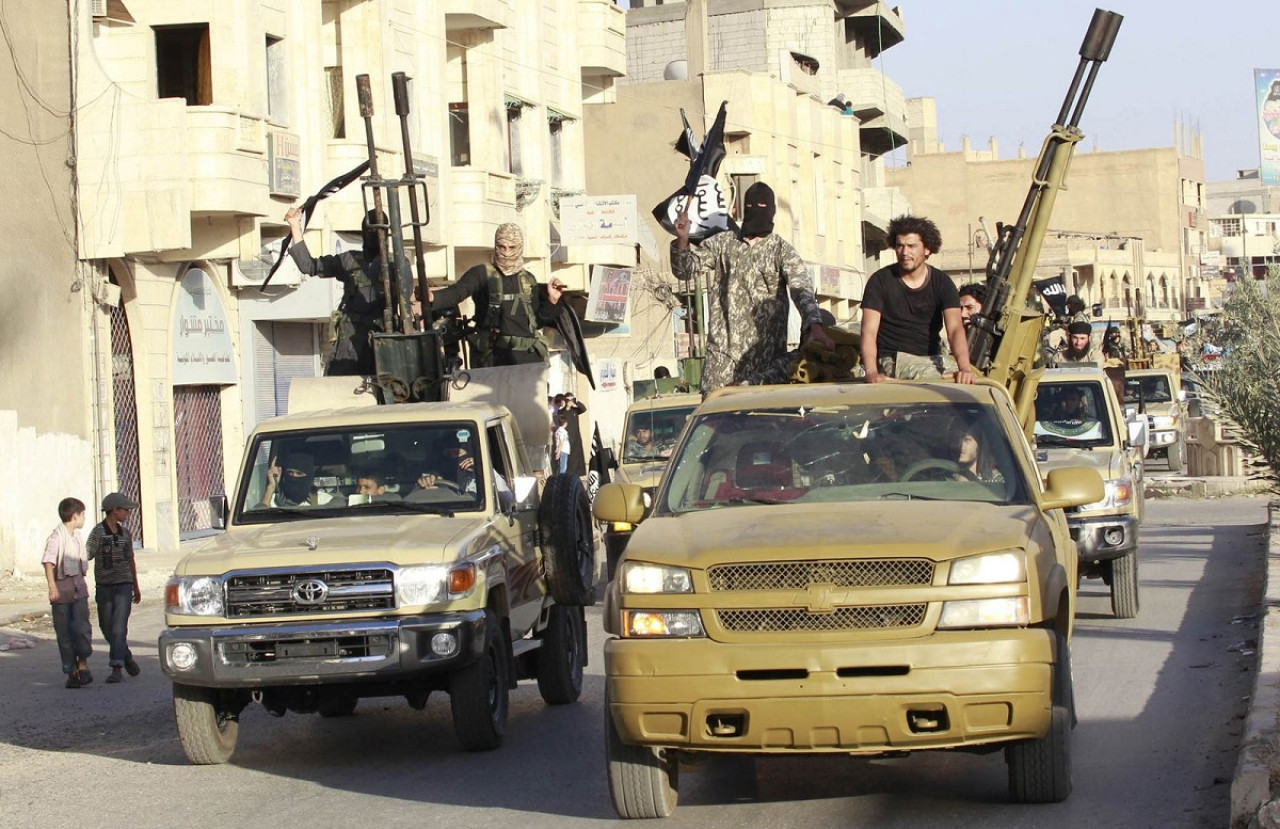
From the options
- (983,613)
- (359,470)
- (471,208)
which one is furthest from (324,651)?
(471,208)

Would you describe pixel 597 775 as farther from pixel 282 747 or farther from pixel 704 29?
pixel 704 29

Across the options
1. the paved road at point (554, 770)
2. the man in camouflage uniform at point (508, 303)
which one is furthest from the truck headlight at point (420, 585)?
the man in camouflage uniform at point (508, 303)

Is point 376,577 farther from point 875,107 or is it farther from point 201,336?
point 875,107

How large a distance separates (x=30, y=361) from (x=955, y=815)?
1751 centimetres

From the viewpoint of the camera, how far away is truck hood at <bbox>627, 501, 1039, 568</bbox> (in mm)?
6977

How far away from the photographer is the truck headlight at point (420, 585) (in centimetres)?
922

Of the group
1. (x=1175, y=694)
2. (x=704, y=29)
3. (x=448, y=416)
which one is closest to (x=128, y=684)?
(x=448, y=416)

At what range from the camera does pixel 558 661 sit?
11352 millimetres

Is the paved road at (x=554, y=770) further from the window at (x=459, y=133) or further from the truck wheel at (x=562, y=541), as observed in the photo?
the window at (x=459, y=133)

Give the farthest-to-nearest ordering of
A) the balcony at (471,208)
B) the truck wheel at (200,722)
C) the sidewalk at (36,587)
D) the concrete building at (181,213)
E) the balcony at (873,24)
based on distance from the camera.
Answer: the balcony at (873,24), the balcony at (471,208), the concrete building at (181,213), the sidewalk at (36,587), the truck wheel at (200,722)

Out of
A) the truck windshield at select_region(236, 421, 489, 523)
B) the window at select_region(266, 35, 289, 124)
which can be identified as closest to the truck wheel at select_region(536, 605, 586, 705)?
the truck windshield at select_region(236, 421, 489, 523)

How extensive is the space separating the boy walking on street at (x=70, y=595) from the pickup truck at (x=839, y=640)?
24.0 ft

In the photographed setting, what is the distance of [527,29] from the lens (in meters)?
36.6

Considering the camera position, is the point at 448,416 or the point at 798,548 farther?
the point at 448,416
